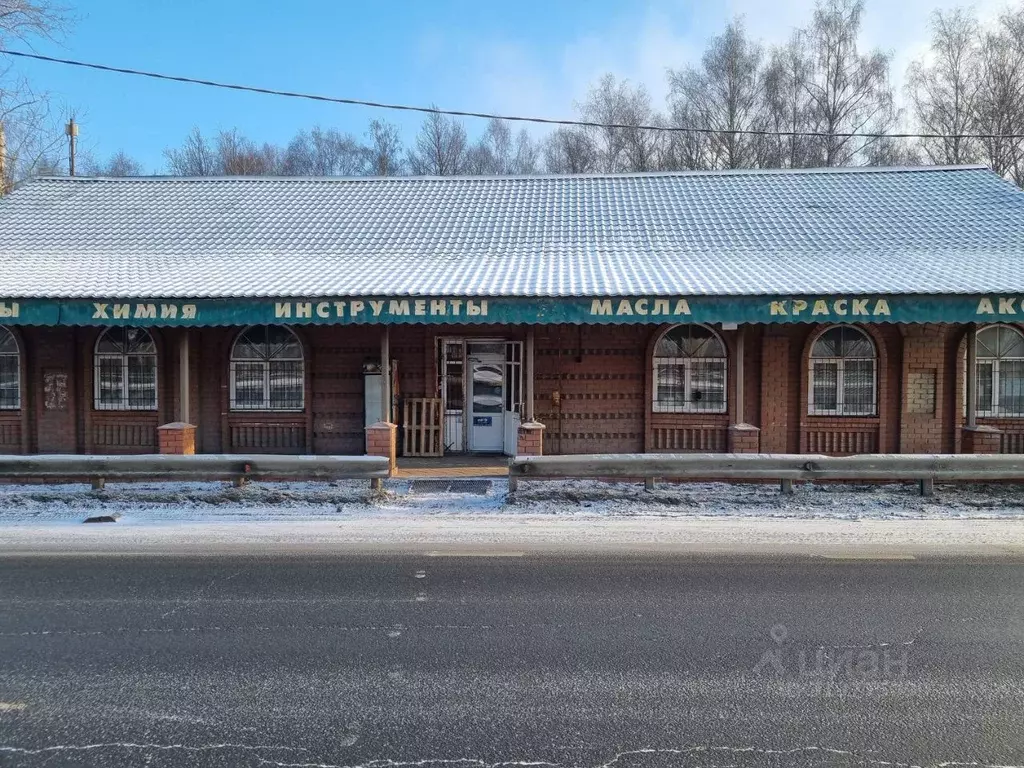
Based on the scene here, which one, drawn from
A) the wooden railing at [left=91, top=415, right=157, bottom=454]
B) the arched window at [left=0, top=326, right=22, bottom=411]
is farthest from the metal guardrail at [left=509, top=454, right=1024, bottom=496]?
the arched window at [left=0, top=326, right=22, bottom=411]

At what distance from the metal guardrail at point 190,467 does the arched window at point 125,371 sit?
10.7 feet

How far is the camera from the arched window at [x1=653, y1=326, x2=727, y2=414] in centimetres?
1283

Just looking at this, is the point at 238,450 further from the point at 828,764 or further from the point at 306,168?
the point at 306,168

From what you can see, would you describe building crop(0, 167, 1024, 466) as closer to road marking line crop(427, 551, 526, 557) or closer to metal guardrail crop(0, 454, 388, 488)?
metal guardrail crop(0, 454, 388, 488)

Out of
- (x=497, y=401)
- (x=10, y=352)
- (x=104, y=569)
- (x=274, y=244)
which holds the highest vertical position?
(x=274, y=244)

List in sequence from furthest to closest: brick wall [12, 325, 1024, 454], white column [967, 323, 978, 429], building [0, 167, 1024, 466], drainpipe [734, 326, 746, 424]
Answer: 1. brick wall [12, 325, 1024, 454]
2. white column [967, 323, 978, 429]
3. drainpipe [734, 326, 746, 424]
4. building [0, 167, 1024, 466]

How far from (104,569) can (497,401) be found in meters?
8.03

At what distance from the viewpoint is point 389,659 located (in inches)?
175

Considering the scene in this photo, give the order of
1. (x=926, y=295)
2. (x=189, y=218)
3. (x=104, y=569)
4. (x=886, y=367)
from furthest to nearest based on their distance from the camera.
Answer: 1. (x=189, y=218)
2. (x=886, y=367)
3. (x=926, y=295)
4. (x=104, y=569)

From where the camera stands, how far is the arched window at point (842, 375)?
12.6 m

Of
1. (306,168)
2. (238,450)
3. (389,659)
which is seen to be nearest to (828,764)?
(389,659)

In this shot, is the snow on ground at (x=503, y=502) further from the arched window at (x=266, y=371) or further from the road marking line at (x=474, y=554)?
the arched window at (x=266, y=371)

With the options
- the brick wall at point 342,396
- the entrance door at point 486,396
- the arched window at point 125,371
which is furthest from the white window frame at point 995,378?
the arched window at point 125,371

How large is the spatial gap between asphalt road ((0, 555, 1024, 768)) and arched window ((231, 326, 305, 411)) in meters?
6.89
